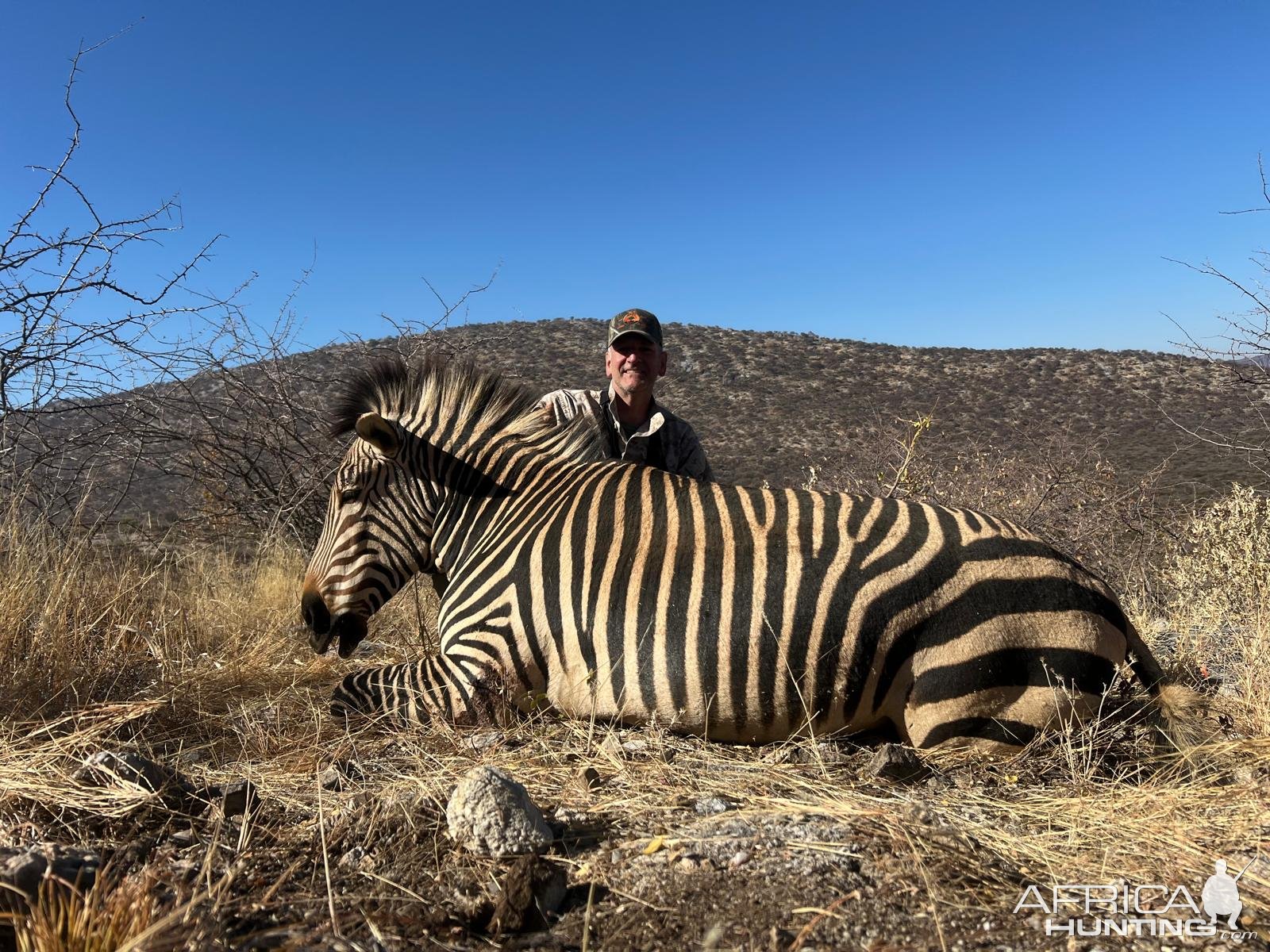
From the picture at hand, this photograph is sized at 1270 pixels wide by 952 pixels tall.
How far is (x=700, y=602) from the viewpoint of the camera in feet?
9.52

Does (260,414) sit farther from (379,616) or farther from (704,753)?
A: (704,753)

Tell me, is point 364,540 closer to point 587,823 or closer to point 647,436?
point 587,823

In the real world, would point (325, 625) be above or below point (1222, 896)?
above

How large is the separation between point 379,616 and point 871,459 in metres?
6.62

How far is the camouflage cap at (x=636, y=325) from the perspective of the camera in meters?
5.00

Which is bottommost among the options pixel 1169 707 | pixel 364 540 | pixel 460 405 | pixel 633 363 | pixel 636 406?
pixel 1169 707

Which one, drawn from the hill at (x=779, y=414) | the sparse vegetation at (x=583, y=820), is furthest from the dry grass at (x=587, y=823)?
the hill at (x=779, y=414)

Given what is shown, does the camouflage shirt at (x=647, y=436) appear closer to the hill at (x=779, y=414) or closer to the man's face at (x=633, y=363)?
the man's face at (x=633, y=363)

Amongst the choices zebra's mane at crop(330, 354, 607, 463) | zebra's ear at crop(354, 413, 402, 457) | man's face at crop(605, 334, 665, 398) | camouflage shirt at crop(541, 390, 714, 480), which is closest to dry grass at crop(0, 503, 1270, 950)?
zebra's ear at crop(354, 413, 402, 457)

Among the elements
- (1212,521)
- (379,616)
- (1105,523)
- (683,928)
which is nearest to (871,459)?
(1105,523)

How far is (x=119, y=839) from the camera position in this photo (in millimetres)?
2010

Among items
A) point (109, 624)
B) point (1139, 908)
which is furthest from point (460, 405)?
point (1139, 908)

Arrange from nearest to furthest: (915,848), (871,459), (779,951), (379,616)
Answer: (779,951) → (915,848) → (379,616) → (871,459)

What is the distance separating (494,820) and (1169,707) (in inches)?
98.7
